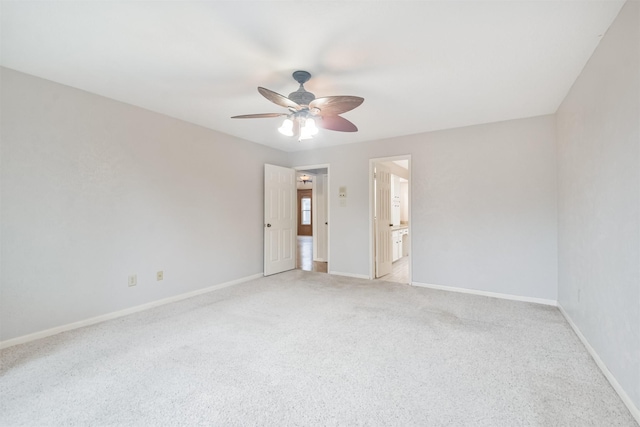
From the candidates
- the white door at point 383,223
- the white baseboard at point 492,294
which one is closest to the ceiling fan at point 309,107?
the white door at point 383,223

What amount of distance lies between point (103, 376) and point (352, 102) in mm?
2658

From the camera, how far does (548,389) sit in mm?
1782

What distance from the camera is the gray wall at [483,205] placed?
3.46 metres

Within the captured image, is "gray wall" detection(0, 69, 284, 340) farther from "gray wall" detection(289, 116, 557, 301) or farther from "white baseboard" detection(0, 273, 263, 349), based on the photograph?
"gray wall" detection(289, 116, 557, 301)

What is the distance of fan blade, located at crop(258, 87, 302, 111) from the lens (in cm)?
205

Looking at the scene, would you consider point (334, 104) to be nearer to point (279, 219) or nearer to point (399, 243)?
point (279, 219)

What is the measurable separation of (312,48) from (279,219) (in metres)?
3.46

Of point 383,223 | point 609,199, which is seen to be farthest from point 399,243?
point 609,199

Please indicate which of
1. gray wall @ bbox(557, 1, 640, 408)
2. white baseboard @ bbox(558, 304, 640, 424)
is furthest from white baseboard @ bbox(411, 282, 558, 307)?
white baseboard @ bbox(558, 304, 640, 424)

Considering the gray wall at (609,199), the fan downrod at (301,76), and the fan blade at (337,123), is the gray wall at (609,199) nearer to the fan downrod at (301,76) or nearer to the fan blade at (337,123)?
the fan blade at (337,123)

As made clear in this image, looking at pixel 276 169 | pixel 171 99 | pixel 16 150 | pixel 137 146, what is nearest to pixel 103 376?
pixel 16 150

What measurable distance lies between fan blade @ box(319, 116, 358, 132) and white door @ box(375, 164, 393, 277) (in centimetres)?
216

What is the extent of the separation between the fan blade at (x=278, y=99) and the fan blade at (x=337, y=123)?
300mm

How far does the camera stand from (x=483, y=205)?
12.5 feet
